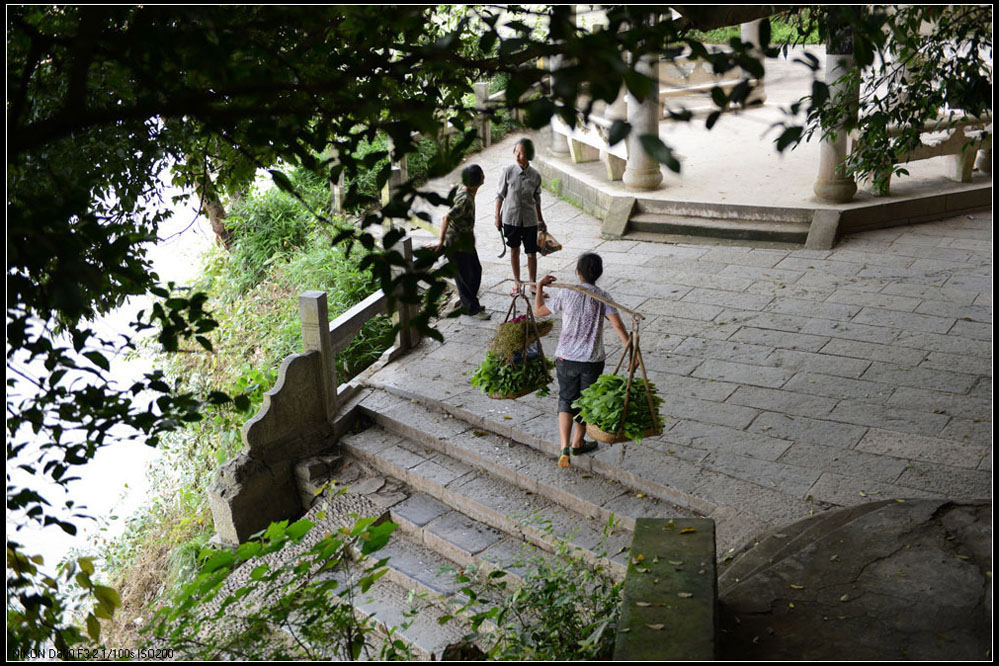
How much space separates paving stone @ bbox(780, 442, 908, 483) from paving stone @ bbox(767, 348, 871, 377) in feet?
4.30

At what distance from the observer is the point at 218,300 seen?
1359 cm

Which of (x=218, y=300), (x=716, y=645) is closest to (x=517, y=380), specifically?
(x=716, y=645)

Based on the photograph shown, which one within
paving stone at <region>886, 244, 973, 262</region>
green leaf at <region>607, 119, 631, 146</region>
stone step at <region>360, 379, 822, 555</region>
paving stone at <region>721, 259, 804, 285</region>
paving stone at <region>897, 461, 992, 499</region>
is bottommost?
stone step at <region>360, 379, 822, 555</region>

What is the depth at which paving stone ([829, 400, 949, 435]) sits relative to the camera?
679cm

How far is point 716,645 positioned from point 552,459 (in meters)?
3.32

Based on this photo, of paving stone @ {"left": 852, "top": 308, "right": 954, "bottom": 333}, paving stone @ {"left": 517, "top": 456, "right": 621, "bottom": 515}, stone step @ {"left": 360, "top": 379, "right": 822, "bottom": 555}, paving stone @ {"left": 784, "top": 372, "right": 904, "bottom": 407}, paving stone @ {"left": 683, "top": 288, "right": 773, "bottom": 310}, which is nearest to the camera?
stone step @ {"left": 360, "top": 379, "right": 822, "bottom": 555}

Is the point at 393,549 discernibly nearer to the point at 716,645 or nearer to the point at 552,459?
the point at 552,459

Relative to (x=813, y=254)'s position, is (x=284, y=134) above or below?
above

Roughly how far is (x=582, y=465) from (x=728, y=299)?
11.3 feet

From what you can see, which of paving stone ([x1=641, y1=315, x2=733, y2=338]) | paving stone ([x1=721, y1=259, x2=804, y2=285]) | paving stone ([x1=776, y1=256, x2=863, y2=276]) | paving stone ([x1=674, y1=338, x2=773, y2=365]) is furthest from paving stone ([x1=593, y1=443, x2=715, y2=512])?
paving stone ([x1=776, y1=256, x2=863, y2=276])

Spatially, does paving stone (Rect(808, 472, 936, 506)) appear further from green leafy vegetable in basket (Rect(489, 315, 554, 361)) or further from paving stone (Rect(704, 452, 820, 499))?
green leafy vegetable in basket (Rect(489, 315, 554, 361))

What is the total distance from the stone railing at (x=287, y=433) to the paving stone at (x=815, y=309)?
13.0 feet

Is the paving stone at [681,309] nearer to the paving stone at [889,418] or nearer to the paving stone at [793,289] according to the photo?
the paving stone at [793,289]

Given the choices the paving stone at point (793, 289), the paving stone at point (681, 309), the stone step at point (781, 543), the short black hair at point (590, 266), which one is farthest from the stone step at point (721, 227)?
the stone step at point (781, 543)
